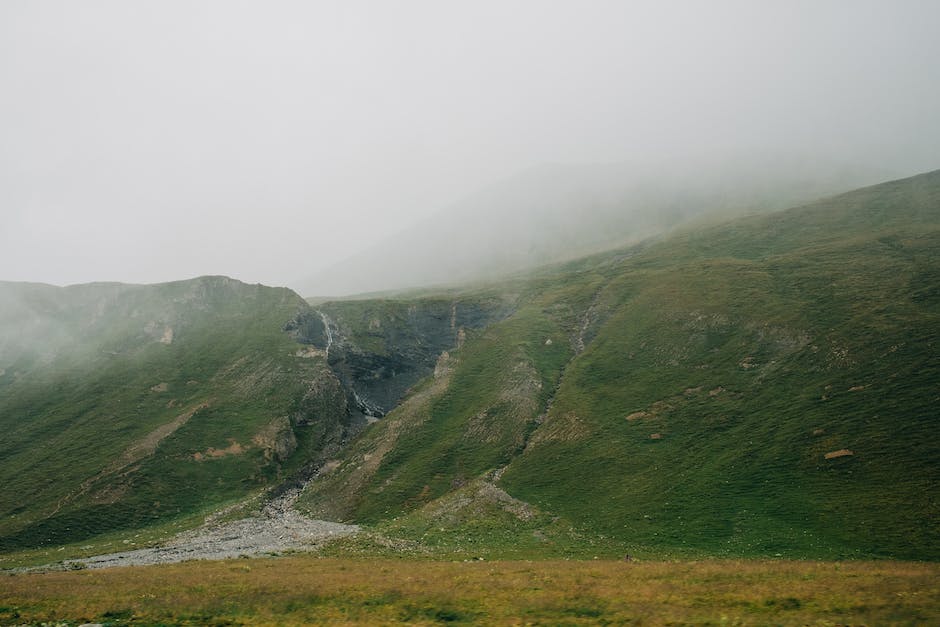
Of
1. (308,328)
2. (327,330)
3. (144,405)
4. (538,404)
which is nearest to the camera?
(538,404)

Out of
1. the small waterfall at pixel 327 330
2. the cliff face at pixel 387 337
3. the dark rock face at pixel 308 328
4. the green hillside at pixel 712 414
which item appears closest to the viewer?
the green hillside at pixel 712 414

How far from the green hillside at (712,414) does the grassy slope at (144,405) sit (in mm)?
25473

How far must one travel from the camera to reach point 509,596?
2783 centimetres

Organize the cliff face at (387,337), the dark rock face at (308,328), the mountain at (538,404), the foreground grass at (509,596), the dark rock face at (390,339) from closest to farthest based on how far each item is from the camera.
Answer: the foreground grass at (509,596)
the mountain at (538,404)
the cliff face at (387,337)
the dark rock face at (390,339)
the dark rock face at (308,328)

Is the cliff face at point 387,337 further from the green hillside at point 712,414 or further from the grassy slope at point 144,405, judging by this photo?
the green hillside at point 712,414

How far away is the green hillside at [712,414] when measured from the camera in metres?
49.0

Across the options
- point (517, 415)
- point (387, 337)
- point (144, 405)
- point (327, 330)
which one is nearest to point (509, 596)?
point (517, 415)

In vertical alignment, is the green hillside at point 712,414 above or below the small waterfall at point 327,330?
below

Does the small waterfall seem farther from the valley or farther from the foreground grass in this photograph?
the foreground grass

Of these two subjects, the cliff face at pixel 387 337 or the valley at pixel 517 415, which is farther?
the cliff face at pixel 387 337

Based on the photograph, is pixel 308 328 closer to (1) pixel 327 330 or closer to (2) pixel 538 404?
(1) pixel 327 330

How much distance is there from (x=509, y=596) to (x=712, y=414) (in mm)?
56001

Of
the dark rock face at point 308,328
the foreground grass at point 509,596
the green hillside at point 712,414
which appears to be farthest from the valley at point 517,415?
the foreground grass at point 509,596

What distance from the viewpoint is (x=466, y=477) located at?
79125 mm
